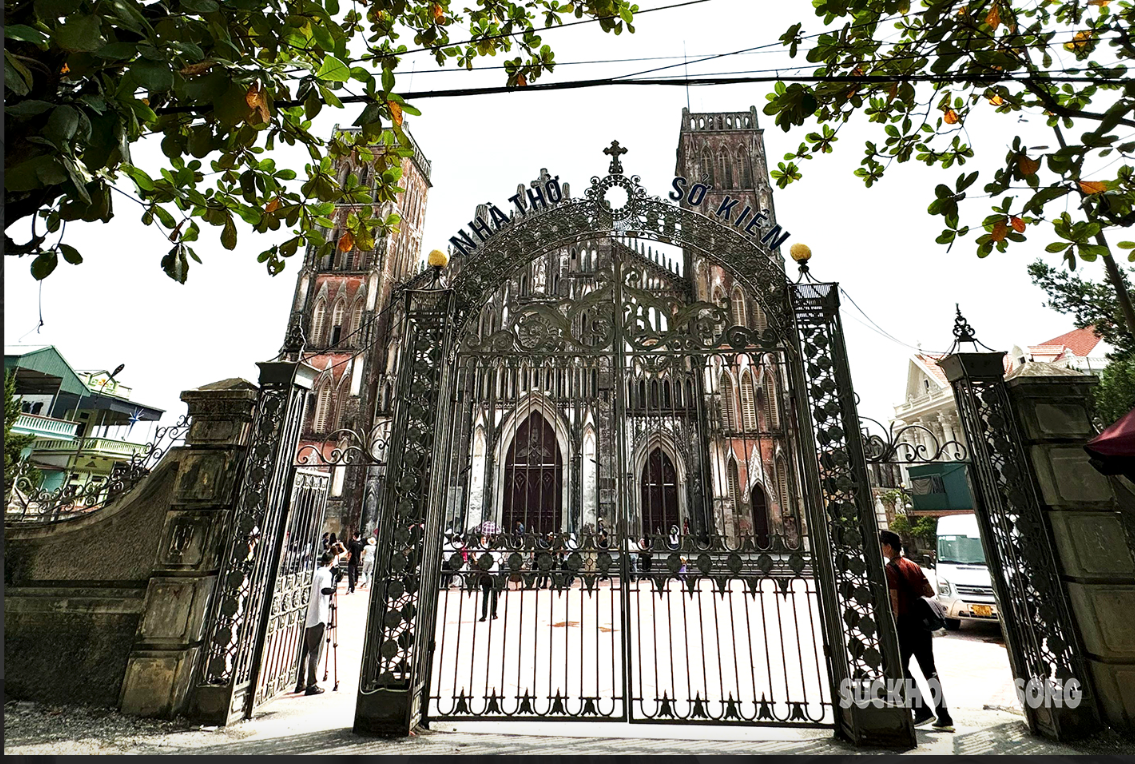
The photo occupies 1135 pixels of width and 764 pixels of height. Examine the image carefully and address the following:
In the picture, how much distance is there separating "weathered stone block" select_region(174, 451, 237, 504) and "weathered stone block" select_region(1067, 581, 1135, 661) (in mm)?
6889

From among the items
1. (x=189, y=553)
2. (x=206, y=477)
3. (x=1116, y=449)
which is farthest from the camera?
(x=206, y=477)

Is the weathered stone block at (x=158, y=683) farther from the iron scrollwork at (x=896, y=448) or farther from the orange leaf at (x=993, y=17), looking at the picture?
the orange leaf at (x=993, y=17)

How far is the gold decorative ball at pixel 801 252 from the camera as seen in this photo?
204 inches

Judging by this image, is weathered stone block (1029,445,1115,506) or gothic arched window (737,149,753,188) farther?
gothic arched window (737,149,753,188)

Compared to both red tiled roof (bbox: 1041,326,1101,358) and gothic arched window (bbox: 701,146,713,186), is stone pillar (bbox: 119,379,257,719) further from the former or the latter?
red tiled roof (bbox: 1041,326,1101,358)

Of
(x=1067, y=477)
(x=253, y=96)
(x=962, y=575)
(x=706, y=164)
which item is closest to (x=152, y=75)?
(x=253, y=96)

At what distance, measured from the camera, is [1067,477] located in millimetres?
4430

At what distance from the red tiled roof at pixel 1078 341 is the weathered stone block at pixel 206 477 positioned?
2698 centimetres

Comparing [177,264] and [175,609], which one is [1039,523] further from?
[175,609]

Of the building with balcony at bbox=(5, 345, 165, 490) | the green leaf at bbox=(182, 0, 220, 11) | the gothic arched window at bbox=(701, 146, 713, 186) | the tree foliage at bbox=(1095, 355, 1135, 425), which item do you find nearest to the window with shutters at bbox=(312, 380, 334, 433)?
the building with balcony at bbox=(5, 345, 165, 490)

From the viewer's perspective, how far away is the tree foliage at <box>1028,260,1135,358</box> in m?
12.5

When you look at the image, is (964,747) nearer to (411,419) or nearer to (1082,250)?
(1082,250)

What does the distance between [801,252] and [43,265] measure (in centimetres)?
543

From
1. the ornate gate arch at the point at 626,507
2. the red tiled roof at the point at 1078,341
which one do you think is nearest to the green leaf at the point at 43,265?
the ornate gate arch at the point at 626,507
